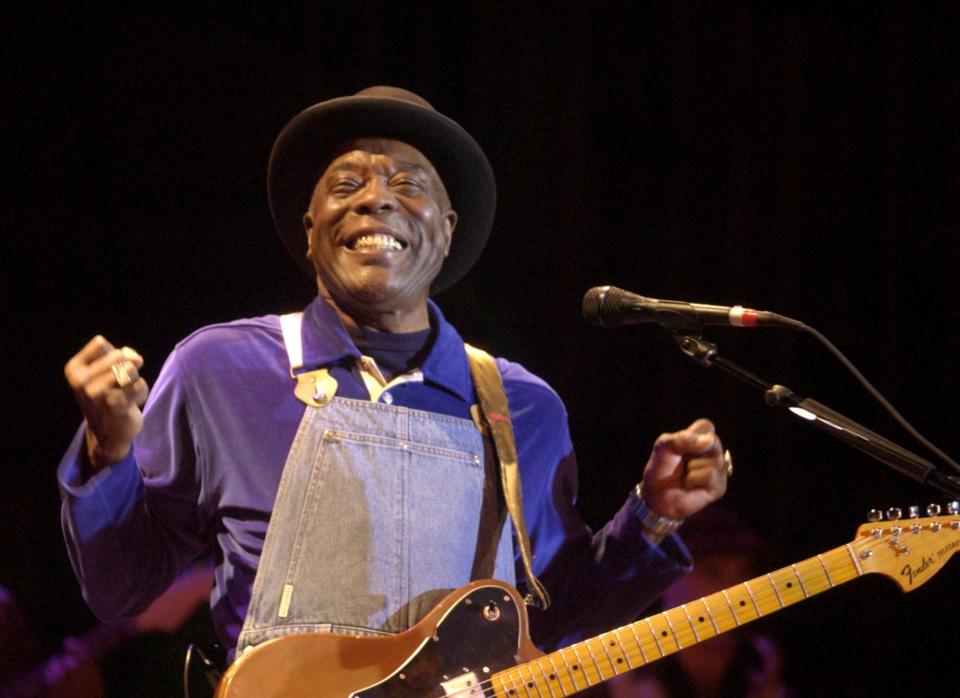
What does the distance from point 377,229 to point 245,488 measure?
90 centimetres

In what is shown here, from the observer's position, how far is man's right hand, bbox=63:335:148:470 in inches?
87.2

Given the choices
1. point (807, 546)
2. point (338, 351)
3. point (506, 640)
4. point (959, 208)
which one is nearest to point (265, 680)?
point (506, 640)

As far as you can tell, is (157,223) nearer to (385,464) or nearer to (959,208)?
(385,464)

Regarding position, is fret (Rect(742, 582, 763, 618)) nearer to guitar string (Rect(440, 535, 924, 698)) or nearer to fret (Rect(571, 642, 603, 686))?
guitar string (Rect(440, 535, 924, 698))

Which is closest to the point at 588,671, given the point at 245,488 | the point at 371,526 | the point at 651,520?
the point at 651,520

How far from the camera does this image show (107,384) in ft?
7.30

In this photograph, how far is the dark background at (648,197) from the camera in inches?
151

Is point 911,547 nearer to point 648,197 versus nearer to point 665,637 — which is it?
point 665,637

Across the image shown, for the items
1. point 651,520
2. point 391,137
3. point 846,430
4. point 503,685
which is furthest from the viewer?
point 391,137

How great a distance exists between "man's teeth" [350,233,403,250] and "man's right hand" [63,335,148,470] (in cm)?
96

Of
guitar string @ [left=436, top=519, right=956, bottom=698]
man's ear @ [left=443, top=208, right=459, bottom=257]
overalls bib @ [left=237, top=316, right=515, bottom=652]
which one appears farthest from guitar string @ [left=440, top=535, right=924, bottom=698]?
man's ear @ [left=443, top=208, right=459, bottom=257]

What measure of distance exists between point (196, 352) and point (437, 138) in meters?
1.08

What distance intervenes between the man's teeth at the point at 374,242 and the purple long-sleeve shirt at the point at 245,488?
240 millimetres

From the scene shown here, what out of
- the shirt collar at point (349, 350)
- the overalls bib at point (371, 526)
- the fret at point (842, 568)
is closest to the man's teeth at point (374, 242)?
the shirt collar at point (349, 350)
